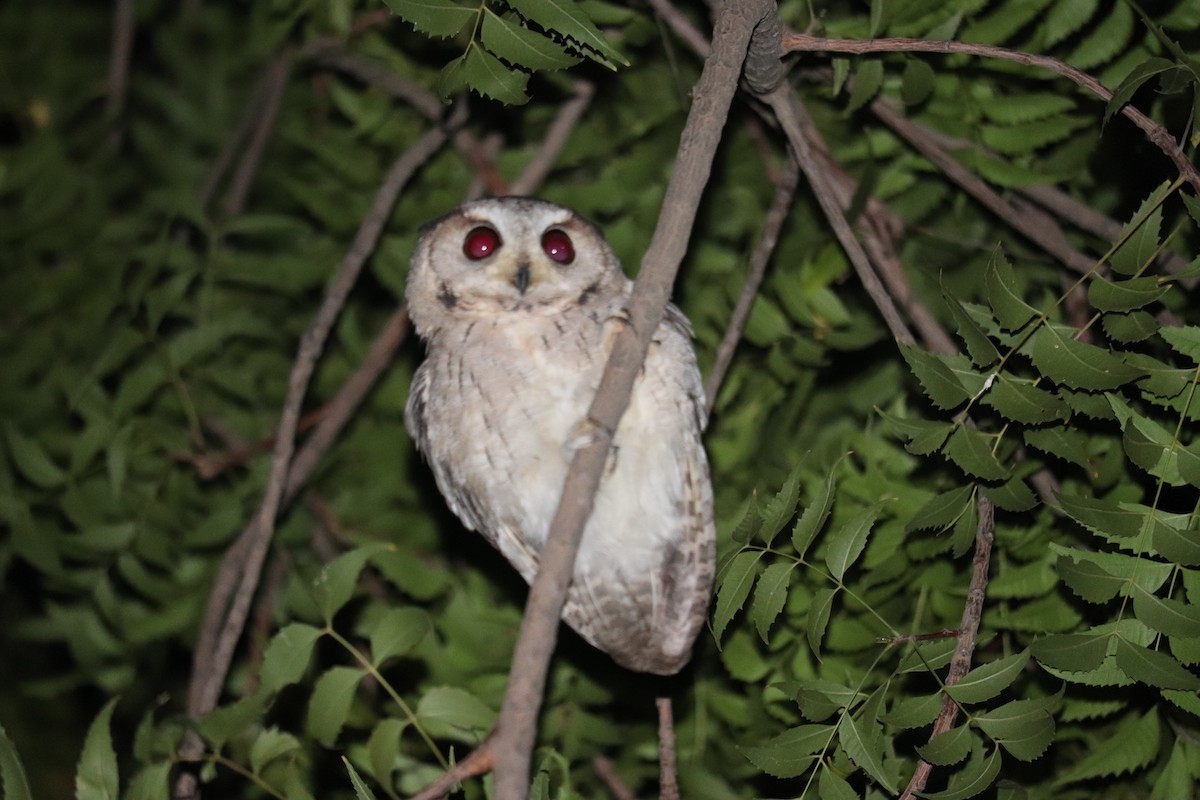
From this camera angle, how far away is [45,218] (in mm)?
3523

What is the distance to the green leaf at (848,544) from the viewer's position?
1777 millimetres

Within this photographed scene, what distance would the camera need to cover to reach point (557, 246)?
2.33 metres

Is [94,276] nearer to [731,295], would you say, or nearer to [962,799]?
[731,295]

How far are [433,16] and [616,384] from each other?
32.6 inches

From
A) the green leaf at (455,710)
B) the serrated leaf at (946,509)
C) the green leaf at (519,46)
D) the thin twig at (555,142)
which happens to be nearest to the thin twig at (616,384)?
the green leaf at (519,46)

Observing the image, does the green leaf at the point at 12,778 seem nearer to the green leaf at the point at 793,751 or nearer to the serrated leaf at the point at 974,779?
the green leaf at the point at 793,751

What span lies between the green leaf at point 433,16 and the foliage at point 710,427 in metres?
0.01

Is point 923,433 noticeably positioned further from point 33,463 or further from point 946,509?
point 33,463

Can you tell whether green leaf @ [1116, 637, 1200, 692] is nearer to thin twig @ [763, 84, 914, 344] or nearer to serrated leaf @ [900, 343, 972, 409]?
serrated leaf @ [900, 343, 972, 409]

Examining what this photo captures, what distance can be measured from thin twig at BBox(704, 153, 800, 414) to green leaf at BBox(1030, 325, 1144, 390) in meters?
0.87

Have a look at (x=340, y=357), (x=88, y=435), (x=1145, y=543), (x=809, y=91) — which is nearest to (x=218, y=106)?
(x=340, y=357)

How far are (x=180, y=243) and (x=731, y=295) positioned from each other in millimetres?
2116

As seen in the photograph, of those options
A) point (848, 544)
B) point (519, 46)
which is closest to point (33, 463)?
point (519, 46)

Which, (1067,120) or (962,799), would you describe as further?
(1067,120)
